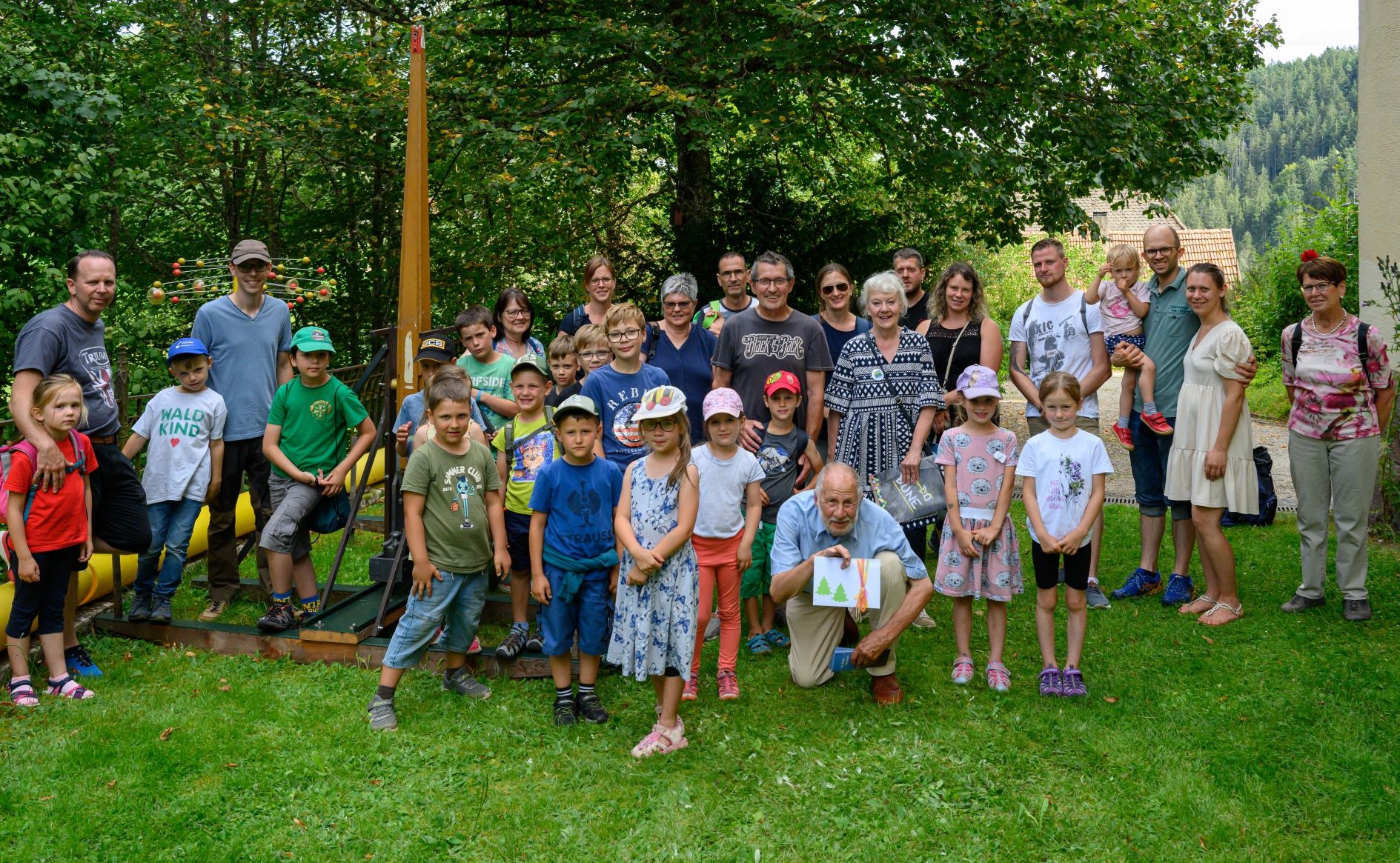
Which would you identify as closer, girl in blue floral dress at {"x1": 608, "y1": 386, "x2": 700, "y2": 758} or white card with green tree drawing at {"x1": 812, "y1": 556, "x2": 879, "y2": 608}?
girl in blue floral dress at {"x1": 608, "y1": 386, "x2": 700, "y2": 758}

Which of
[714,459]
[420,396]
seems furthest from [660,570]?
[420,396]

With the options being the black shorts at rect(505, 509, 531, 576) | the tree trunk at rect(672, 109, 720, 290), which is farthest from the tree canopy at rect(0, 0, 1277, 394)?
Answer: the black shorts at rect(505, 509, 531, 576)

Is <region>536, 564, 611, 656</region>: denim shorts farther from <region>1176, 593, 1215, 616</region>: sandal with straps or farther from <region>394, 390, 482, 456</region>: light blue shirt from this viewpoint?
<region>1176, 593, 1215, 616</region>: sandal with straps

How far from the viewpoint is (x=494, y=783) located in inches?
154

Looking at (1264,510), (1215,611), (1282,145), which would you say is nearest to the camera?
(1215,611)

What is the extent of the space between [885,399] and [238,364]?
3.43 meters

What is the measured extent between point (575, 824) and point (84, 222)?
6.08 meters

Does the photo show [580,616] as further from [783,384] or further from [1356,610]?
[1356,610]

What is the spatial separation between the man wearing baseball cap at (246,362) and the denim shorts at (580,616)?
196 cm

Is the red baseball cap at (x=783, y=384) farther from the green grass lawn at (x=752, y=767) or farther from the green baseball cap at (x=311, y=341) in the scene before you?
the green baseball cap at (x=311, y=341)

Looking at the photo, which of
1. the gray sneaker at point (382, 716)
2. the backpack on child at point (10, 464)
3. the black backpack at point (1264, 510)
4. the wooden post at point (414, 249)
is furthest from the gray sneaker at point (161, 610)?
the black backpack at point (1264, 510)

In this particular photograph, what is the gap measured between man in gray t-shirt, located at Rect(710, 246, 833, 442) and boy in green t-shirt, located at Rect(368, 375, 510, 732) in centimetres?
146

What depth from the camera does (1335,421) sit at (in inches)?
215

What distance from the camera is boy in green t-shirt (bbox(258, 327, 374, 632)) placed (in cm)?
534
